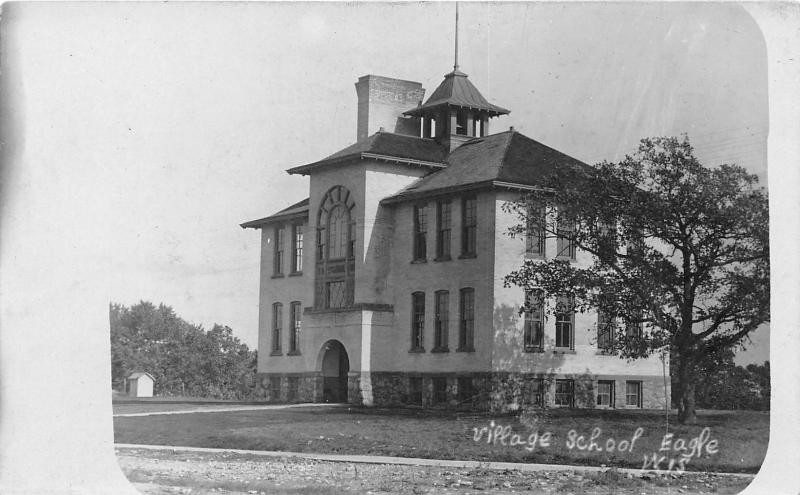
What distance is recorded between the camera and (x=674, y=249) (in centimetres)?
2542

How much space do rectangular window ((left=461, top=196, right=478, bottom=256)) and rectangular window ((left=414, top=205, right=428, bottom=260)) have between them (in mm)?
1355

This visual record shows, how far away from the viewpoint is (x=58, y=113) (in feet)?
68.3

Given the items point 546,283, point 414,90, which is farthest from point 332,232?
point 546,283

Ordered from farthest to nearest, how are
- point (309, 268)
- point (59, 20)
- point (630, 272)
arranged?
point (309, 268) < point (630, 272) < point (59, 20)

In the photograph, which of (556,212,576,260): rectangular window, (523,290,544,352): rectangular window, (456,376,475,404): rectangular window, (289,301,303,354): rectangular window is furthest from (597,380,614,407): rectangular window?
(289,301,303,354): rectangular window

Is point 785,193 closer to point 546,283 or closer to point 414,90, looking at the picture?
point 546,283

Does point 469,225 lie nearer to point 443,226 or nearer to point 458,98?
point 443,226

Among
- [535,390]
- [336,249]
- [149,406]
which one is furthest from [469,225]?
[149,406]

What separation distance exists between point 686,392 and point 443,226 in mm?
9424

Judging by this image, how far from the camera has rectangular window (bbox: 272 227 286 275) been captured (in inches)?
1550

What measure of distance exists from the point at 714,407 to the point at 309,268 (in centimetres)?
1390

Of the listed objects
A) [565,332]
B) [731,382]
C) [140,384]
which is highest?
[565,332]

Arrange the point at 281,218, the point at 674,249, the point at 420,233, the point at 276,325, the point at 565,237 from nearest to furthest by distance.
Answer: the point at 674,249 → the point at 565,237 → the point at 420,233 → the point at 281,218 → the point at 276,325

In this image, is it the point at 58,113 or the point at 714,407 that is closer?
the point at 58,113
